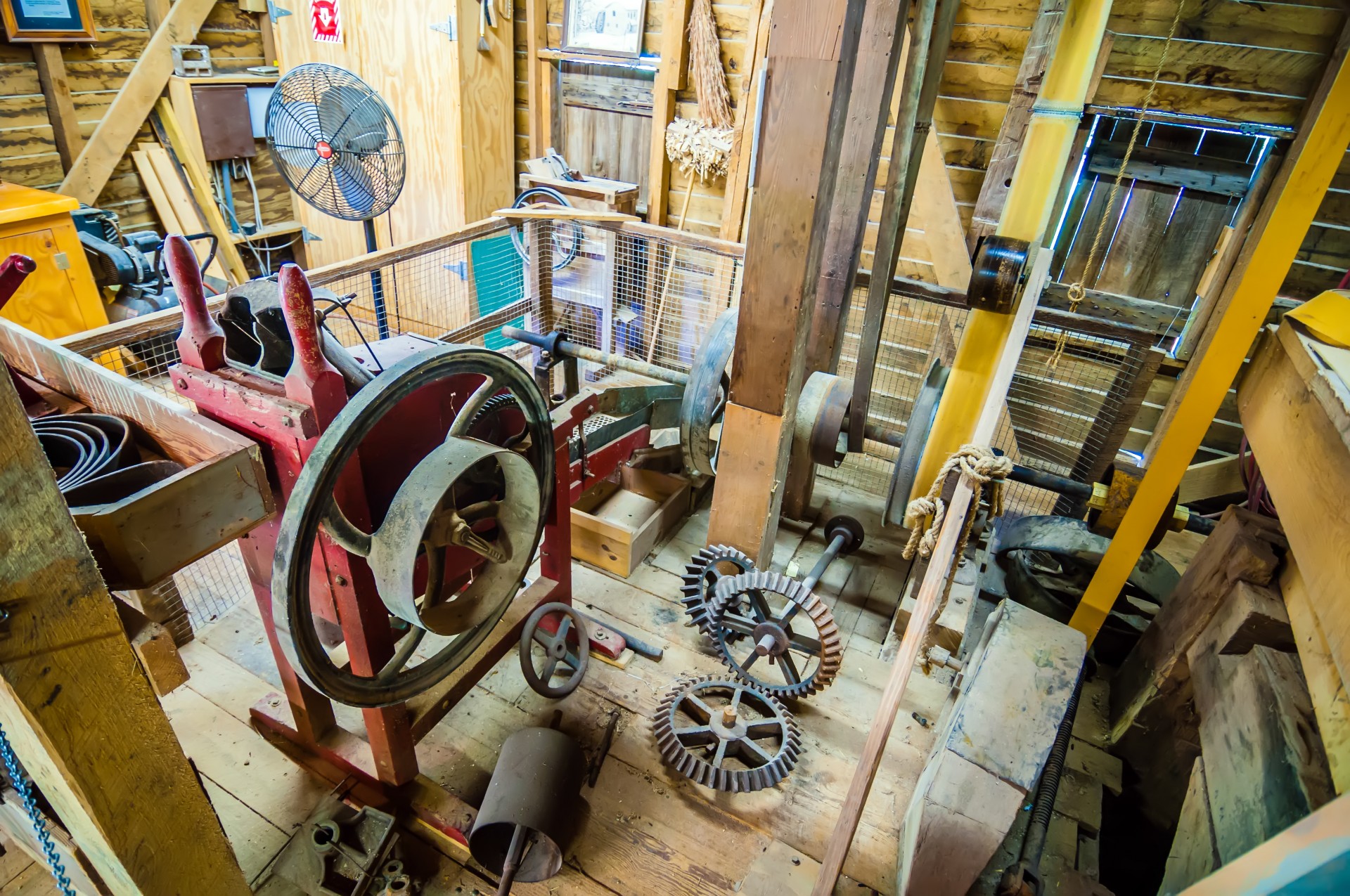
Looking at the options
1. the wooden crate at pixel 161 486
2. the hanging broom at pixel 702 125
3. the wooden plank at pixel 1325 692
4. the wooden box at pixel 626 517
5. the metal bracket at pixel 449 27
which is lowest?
the wooden box at pixel 626 517

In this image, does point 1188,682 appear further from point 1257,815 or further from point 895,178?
point 895,178

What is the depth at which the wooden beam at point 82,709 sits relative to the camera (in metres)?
0.84

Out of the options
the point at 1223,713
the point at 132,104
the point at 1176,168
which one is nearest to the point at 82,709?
the point at 1223,713

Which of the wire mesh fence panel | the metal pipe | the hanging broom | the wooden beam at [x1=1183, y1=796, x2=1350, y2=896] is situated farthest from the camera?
the hanging broom

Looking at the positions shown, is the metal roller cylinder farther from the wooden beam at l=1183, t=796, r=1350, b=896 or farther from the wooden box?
the wooden beam at l=1183, t=796, r=1350, b=896

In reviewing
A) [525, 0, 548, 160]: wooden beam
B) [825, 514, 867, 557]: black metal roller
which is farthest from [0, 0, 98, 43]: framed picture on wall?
[825, 514, 867, 557]: black metal roller

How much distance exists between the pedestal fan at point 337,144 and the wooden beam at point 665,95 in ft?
4.85

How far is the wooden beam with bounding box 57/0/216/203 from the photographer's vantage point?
174 inches

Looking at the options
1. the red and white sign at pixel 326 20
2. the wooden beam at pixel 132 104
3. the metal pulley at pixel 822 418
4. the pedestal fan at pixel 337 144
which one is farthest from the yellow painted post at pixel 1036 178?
the wooden beam at pixel 132 104

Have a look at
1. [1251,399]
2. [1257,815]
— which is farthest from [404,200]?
[1257,815]

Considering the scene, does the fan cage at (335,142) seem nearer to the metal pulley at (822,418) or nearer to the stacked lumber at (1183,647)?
the metal pulley at (822,418)

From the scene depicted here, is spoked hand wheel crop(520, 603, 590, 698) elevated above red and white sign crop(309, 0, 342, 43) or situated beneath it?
situated beneath

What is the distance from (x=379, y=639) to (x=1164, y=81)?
4.02 metres

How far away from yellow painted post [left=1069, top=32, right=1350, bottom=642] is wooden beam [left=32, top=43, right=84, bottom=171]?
6.09 meters
